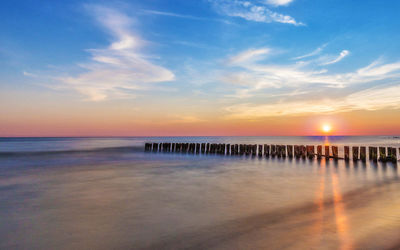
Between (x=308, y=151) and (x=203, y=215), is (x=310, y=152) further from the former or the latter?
(x=203, y=215)

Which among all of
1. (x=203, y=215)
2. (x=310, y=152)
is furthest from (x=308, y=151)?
(x=203, y=215)

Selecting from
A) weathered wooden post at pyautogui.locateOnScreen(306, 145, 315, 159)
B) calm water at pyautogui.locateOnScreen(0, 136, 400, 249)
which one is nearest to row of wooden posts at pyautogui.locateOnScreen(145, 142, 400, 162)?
weathered wooden post at pyautogui.locateOnScreen(306, 145, 315, 159)

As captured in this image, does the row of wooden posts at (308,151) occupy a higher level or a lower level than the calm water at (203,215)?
higher

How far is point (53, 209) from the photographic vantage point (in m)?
6.60

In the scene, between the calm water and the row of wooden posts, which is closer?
the calm water

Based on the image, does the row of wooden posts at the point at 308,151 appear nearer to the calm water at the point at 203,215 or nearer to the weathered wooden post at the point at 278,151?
the weathered wooden post at the point at 278,151

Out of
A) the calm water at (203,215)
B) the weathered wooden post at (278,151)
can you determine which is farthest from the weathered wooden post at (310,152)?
the calm water at (203,215)

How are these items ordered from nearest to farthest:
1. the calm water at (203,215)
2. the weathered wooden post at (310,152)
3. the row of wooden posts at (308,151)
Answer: the calm water at (203,215) < the row of wooden posts at (308,151) < the weathered wooden post at (310,152)

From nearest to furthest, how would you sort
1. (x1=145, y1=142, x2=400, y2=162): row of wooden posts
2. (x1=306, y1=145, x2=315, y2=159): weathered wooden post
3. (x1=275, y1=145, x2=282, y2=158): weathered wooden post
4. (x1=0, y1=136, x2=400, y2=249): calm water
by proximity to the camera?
1. (x1=0, y1=136, x2=400, y2=249): calm water
2. (x1=145, y1=142, x2=400, y2=162): row of wooden posts
3. (x1=306, y1=145, x2=315, y2=159): weathered wooden post
4. (x1=275, y1=145, x2=282, y2=158): weathered wooden post

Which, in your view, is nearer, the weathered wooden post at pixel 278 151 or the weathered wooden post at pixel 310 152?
the weathered wooden post at pixel 310 152

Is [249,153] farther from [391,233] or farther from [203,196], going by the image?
[391,233]

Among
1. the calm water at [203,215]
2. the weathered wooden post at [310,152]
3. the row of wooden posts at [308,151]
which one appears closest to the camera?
the calm water at [203,215]

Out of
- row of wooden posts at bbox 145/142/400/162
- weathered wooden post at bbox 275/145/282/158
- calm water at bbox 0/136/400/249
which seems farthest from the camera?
weathered wooden post at bbox 275/145/282/158

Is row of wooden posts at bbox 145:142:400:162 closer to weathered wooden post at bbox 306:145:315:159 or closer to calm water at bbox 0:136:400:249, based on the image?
weathered wooden post at bbox 306:145:315:159
